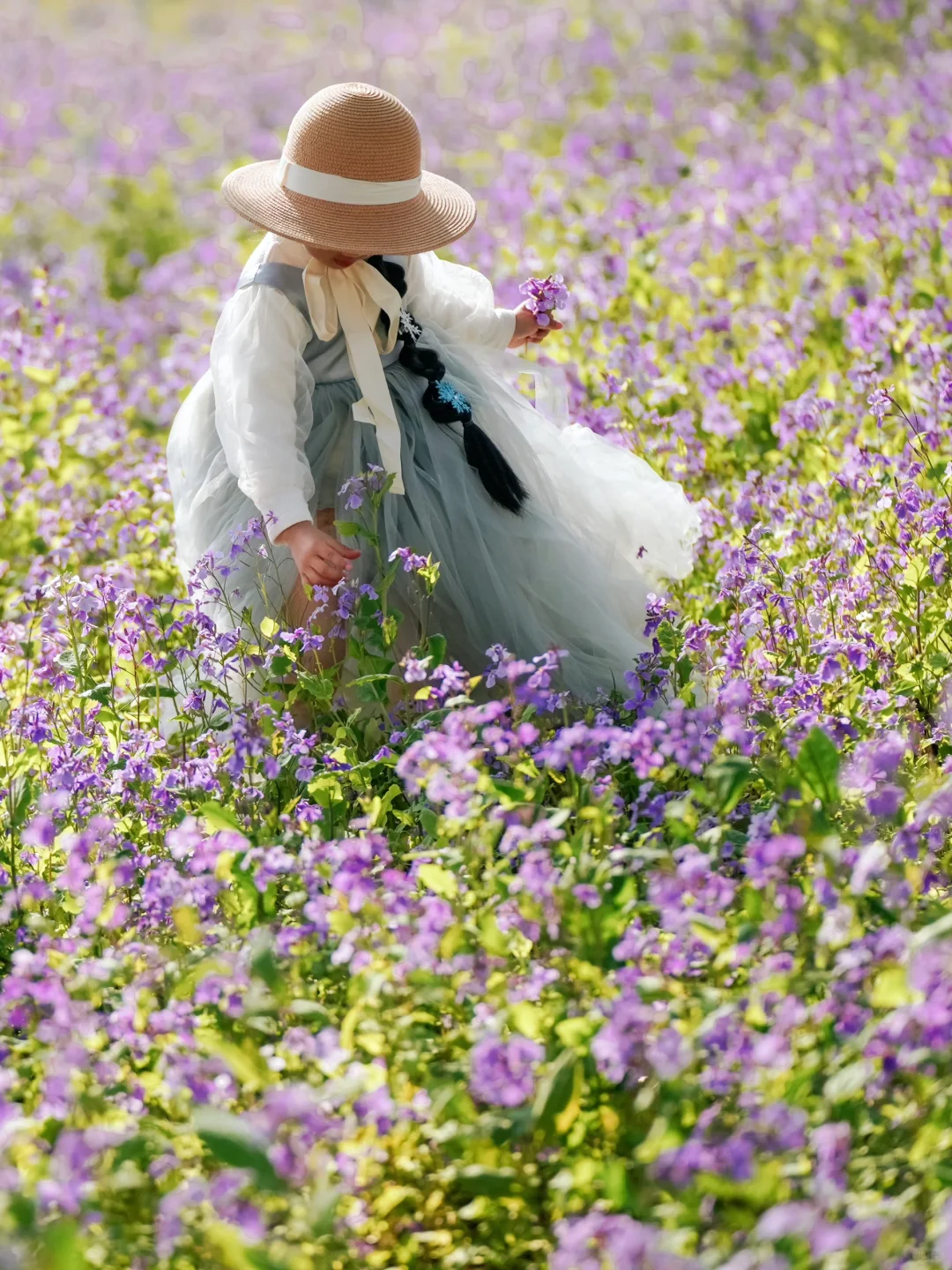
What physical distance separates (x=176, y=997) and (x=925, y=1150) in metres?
1.01

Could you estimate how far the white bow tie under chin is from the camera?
3035 mm

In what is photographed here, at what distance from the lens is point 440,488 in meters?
3.15

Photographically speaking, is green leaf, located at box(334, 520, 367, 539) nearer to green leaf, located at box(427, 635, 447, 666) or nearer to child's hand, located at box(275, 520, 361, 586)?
child's hand, located at box(275, 520, 361, 586)

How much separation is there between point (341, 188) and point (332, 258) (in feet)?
0.60

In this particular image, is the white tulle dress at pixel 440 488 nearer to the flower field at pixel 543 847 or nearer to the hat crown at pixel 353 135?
the flower field at pixel 543 847

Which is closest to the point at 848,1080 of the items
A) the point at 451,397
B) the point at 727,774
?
the point at 727,774

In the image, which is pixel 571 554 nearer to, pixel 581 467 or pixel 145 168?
pixel 581 467

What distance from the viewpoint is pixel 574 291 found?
5.09m

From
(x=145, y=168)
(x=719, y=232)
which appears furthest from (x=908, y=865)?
(x=145, y=168)

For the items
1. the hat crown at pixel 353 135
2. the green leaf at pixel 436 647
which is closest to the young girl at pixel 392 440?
the hat crown at pixel 353 135

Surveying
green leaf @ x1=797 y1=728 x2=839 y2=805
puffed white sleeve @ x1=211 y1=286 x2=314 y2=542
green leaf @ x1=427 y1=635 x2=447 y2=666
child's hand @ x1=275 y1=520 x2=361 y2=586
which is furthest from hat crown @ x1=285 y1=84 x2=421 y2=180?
green leaf @ x1=797 y1=728 x2=839 y2=805

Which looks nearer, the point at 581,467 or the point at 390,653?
the point at 390,653

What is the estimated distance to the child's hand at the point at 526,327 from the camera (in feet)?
11.3

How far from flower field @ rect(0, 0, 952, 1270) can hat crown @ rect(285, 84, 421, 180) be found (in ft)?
2.08
